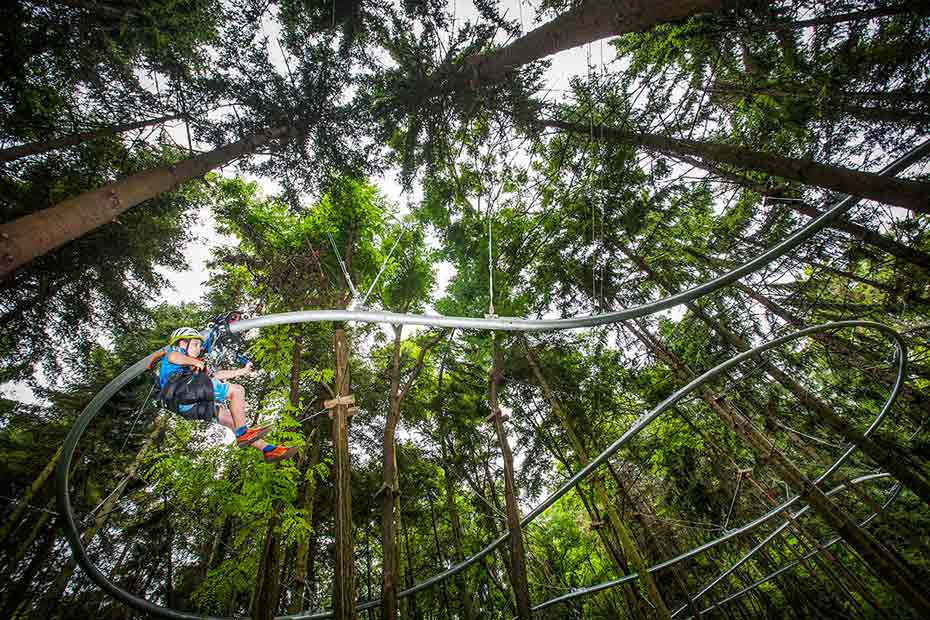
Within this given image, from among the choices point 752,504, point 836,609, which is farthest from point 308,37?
point 836,609

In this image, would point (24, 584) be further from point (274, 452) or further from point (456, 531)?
point (456, 531)

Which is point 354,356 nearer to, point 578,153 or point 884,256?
point 578,153

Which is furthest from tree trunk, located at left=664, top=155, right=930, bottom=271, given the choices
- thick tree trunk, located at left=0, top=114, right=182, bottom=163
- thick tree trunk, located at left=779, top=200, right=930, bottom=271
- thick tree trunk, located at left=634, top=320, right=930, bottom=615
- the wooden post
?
thick tree trunk, located at left=0, top=114, right=182, bottom=163

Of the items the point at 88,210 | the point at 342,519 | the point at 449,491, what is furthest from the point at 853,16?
the point at 449,491

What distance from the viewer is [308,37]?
5.76 metres

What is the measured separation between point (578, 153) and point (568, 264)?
8.03 ft

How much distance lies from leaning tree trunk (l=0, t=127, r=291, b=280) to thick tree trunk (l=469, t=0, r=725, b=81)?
176 inches

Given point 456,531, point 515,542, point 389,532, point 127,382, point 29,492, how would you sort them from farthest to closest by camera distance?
1. point 456,531
2. point 29,492
3. point 515,542
4. point 389,532
5. point 127,382

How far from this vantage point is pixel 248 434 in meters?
4.54

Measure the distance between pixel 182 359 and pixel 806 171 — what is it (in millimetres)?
7170

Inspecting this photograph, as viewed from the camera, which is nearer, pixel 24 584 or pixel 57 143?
pixel 57 143

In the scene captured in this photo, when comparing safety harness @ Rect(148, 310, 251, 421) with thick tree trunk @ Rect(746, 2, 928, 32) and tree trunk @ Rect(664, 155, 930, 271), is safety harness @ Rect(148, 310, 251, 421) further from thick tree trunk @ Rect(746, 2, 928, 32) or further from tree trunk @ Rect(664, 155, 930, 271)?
thick tree trunk @ Rect(746, 2, 928, 32)

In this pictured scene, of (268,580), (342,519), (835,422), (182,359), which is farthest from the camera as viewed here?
(835,422)

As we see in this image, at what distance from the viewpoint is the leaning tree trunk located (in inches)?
128
